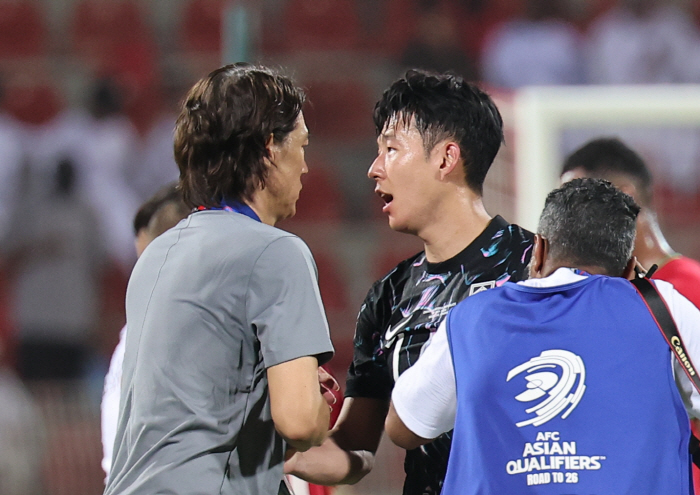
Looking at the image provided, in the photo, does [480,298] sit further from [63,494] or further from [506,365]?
[63,494]

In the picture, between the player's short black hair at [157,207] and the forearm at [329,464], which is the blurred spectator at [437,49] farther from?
the forearm at [329,464]

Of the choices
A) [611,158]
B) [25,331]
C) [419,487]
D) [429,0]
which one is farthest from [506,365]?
[429,0]

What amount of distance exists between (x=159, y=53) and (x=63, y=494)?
16.1 feet

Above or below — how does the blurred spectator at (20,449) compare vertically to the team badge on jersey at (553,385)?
below

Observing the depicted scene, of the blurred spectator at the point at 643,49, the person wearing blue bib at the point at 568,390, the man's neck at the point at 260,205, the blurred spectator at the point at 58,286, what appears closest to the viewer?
the person wearing blue bib at the point at 568,390

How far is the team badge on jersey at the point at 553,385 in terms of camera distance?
1.96 metres

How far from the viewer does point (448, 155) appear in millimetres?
2807

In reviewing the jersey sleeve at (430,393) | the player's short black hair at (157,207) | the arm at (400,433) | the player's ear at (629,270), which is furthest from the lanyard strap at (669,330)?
the player's short black hair at (157,207)

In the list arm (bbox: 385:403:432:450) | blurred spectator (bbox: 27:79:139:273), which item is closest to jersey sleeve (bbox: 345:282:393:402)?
arm (bbox: 385:403:432:450)

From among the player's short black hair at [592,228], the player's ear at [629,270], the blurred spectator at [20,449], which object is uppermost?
the player's short black hair at [592,228]

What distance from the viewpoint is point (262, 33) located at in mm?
9969

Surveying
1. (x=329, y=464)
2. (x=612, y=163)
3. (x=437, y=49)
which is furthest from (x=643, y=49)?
(x=329, y=464)

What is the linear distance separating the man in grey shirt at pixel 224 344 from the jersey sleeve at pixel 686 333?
27.7 inches

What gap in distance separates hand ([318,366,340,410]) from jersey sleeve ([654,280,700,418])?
2.81 ft
